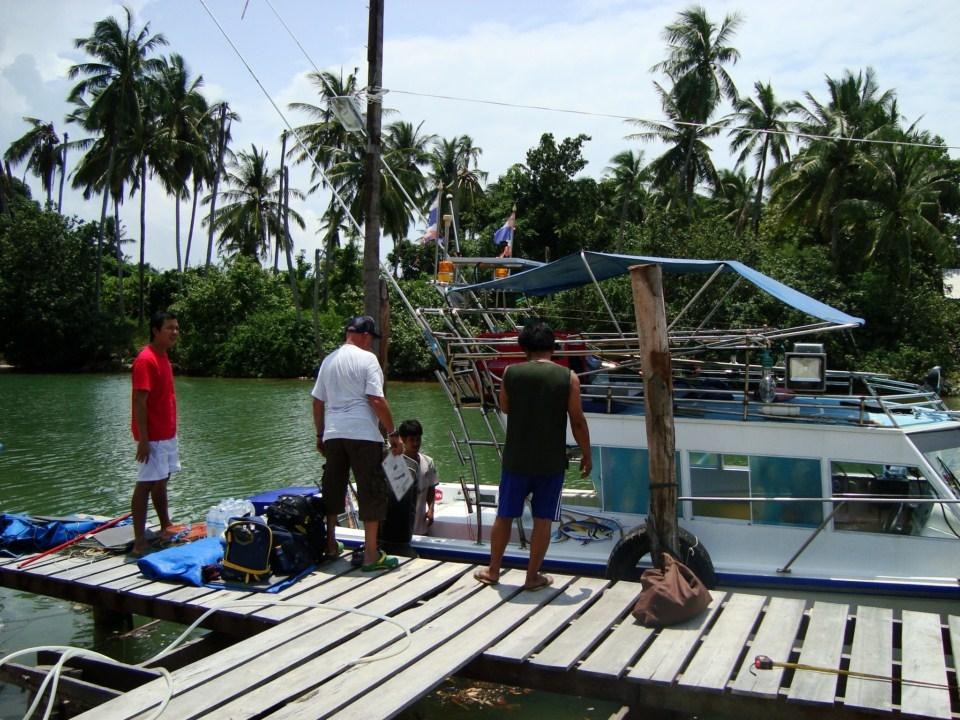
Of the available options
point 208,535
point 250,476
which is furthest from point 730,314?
point 208,535

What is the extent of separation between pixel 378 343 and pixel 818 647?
18.9 ft

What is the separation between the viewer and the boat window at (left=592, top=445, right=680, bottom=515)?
773 cm

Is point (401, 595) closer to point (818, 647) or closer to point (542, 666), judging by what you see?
point (542, 666)

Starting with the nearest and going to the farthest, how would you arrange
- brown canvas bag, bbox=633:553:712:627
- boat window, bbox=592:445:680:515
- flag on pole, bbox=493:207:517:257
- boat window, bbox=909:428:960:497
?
brown canvas bag, bbox=633:553:712:627, boat window, bbox=909:428:960:497, boat window, bbox=592:445:680:515, flag on pole, bbox=493:207:517:257

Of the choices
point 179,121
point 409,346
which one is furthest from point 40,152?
point 409,346

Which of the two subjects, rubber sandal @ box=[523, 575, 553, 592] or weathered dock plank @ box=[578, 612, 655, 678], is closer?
weathered dock plank @ box=[578, 612, 655, 678]

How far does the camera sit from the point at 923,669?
4664 mm

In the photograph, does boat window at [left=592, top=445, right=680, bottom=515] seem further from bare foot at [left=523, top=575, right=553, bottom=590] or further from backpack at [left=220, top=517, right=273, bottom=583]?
backpack at [left=220, top=517, right=273, bottom=583]

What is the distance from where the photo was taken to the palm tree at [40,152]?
55.6m

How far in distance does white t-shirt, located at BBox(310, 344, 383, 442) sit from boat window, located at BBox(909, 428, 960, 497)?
4.42 metres

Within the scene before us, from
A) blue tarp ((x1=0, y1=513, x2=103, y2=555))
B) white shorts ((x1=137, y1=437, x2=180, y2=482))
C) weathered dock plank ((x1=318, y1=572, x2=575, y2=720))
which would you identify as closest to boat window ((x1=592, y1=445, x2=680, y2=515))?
weathered dock plank ((x1=318, y1=572, x2=575, y2=720))

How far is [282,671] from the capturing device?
4.69m

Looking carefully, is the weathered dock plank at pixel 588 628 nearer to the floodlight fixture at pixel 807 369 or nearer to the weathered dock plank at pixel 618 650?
the weathered dock plank at pixel 618 650

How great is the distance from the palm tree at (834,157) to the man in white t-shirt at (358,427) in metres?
29.2
